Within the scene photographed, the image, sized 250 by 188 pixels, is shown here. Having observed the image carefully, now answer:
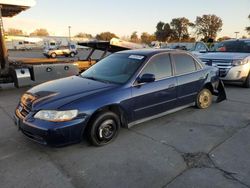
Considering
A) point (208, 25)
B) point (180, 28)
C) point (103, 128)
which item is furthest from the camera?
point (180, 28)

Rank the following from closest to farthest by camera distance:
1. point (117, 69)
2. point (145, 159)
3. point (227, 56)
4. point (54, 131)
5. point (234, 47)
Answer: point (54, 131)
point (145, 159)
point (117, 69)
point (227, 56)
point (234, 47)

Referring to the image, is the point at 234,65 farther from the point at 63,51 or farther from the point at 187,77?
the point at 63,51

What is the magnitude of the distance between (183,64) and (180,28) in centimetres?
7450

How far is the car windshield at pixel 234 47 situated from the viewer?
9186mm

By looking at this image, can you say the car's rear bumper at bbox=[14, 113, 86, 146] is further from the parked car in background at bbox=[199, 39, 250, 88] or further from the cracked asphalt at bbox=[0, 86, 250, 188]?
the parked car in background at bbox=[199, 39, 250, 88]

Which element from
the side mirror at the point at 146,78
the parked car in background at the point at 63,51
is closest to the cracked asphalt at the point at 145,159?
the side mirror at the point at 146,78

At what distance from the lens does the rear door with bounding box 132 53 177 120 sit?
13.9ft

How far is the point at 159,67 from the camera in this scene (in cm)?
468

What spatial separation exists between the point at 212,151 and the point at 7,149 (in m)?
3.27

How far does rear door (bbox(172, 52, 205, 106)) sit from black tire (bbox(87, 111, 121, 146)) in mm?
1735

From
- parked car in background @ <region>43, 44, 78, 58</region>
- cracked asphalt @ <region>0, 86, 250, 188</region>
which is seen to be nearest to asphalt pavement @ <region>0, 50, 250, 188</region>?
cracked asphalt @ <region>0, 86, 250, 188</region>

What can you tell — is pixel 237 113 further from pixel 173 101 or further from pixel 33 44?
pixel 33 44

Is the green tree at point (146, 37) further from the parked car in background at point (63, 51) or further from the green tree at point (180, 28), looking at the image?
the parked car in background at point (63, 51)

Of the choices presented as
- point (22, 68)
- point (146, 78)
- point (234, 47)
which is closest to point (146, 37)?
point (234, 47)
